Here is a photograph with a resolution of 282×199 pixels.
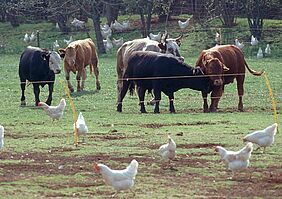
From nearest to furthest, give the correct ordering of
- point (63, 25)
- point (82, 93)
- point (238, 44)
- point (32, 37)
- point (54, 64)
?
point (54, 64), point (82, 93), point (238, 44), point (32, 37), point (63, 25)

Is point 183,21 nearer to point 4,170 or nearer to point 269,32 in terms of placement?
point 269,32

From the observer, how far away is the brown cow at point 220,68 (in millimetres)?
24562

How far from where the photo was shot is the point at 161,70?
24609 mm

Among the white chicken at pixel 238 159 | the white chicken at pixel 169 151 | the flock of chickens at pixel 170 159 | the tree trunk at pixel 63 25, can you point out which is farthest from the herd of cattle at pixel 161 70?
the tree trunk at pixel 63 25

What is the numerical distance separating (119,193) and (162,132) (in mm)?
7238

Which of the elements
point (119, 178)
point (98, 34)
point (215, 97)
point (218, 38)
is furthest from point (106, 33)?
point (119, 178)

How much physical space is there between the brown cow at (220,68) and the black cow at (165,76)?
23 cm

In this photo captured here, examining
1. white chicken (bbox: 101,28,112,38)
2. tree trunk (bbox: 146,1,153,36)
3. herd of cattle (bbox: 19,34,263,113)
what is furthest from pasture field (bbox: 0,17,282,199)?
white chicken (bbox: 101,28,112,38)

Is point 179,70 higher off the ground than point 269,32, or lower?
higher

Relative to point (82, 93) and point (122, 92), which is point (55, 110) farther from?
point (82, 93)

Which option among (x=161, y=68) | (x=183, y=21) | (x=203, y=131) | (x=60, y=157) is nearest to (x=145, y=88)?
(x=161, y=68)

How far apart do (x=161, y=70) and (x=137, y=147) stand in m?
7.46

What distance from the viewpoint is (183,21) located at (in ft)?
174

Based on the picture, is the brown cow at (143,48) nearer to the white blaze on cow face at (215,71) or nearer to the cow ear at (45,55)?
the cow ear at (45,55)
